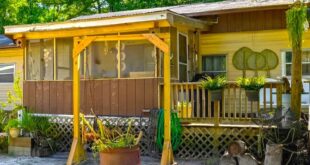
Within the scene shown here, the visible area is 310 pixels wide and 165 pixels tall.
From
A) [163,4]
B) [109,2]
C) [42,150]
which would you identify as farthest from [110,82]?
[109,2]

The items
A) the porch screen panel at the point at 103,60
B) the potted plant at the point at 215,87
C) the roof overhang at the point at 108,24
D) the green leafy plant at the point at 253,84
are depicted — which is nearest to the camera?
the green leafy plant at the point at 253,84

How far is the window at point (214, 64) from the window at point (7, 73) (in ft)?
27.4

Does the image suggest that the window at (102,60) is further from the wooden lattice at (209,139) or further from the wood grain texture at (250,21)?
the wood grain texture at (250,21)

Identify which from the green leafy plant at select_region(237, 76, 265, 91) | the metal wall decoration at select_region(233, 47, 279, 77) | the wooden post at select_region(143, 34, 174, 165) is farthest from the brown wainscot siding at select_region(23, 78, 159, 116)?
the metal wall decoration at select_region(233, 47, 279, 77)

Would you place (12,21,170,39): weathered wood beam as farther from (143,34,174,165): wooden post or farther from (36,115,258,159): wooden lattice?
(36,115,258,159): wooden lattice

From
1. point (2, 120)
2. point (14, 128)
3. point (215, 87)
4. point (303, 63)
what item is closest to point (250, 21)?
point (303, 63)

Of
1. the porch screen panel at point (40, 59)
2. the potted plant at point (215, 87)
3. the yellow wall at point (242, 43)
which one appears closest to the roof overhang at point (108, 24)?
the porch screen panel at point (40, 59)

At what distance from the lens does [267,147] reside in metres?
7.37

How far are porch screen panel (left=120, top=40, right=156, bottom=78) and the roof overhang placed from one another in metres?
0.42

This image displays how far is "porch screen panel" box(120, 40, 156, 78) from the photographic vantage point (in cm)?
994

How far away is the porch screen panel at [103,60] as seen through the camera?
10.3 m

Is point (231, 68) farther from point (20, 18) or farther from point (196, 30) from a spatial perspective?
point (20, 18)

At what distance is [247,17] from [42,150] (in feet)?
21.2

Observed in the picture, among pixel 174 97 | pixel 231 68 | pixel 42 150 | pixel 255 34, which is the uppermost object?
pixel 255 34
